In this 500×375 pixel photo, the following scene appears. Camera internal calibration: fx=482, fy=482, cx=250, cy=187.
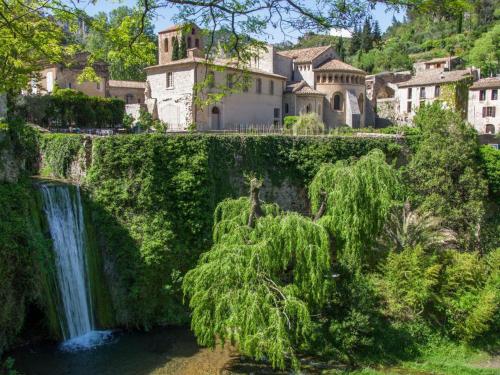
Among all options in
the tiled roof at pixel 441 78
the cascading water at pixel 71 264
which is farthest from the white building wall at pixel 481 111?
the cascading water at pixel 71 264

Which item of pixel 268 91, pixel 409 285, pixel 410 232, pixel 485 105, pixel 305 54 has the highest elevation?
pixel 305 54

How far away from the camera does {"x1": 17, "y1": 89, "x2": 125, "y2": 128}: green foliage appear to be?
25.0 meters

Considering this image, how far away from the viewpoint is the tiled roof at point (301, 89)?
41531mm

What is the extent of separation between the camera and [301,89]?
4209 cm

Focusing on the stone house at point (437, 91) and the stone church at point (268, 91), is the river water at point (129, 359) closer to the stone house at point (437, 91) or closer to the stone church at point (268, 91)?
the stone church at point (268, 91)

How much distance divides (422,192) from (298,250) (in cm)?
1164

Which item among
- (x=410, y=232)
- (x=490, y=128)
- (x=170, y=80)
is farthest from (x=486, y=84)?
(x=410, y=232)

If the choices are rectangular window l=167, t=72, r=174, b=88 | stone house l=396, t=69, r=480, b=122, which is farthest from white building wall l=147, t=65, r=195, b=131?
stone house l=396, t=69, r=480, b=122

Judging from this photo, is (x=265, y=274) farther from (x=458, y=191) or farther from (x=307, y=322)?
(x=458, y=191)

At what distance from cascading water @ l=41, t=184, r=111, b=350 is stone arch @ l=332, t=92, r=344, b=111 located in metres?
30.5

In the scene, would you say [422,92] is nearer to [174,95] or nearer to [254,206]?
[174,95]

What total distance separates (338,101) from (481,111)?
1487cm

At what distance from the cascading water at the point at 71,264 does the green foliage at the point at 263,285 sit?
15.8 ft

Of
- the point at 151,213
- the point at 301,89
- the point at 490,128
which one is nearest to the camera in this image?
the point at 151,213
